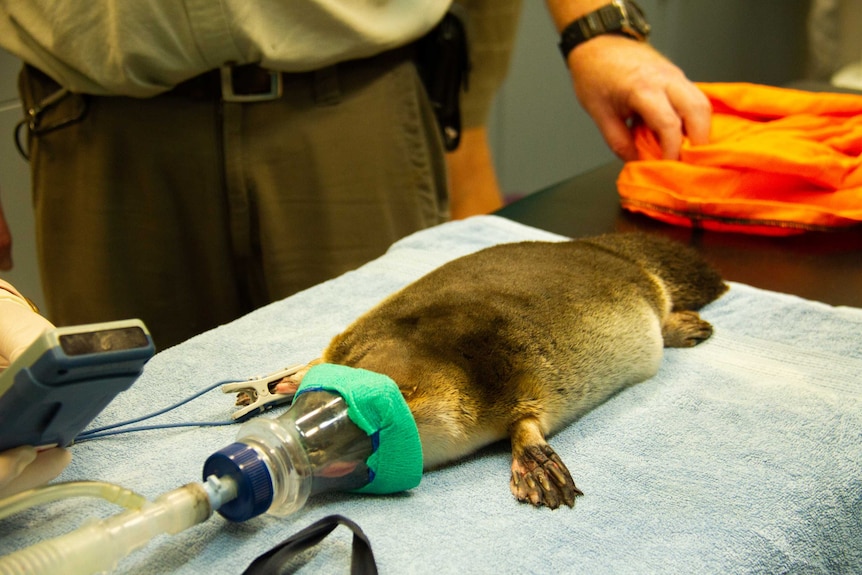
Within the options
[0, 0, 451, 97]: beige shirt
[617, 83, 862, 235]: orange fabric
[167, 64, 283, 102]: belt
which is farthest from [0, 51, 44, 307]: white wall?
[617, 83, 862, 235]: orange fabric

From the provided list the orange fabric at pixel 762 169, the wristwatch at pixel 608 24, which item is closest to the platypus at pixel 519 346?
the orange fabric at pixel 762 169

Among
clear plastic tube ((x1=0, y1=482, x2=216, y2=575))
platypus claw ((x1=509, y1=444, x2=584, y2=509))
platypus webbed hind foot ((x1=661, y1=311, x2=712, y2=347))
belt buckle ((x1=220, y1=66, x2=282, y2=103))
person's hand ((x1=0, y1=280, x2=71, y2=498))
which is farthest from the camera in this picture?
belt buckle ((x1=220, y1=66, x2=282, y2=103))

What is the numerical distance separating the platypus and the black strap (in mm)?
163

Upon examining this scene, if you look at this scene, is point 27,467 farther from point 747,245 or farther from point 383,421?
point 747,245

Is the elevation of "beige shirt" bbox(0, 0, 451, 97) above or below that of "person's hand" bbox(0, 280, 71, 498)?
above

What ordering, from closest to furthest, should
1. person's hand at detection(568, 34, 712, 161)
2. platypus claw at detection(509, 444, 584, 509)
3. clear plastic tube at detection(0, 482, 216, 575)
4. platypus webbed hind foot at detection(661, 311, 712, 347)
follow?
clear plastic tube at detection(0, 482, 216, 575)
platypus claw at detection(509, 444, 584, 509)
platypus webbed hind foot at detection(661, 311, 712, 347)
person's hand at detection(568, 34, 712, 161)

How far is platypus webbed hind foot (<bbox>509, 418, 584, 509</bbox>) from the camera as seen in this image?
0.91 metres

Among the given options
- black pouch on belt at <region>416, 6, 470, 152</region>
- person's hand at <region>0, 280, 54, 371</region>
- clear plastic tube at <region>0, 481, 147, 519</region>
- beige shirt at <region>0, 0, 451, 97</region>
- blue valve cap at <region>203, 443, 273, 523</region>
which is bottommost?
blue valve cap at <region>203, 443, 273, 523</region>

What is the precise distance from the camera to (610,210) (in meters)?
1.97

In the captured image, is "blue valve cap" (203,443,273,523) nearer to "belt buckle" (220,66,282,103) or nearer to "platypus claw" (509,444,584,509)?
"platypus claw" (509,444,584,509)

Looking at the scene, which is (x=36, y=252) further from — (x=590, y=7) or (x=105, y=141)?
(x=590, y=7)

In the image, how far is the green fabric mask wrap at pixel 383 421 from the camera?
2.93 ft

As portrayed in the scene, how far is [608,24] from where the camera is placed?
1.95 metres

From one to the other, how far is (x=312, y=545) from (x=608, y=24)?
1.51 metres
